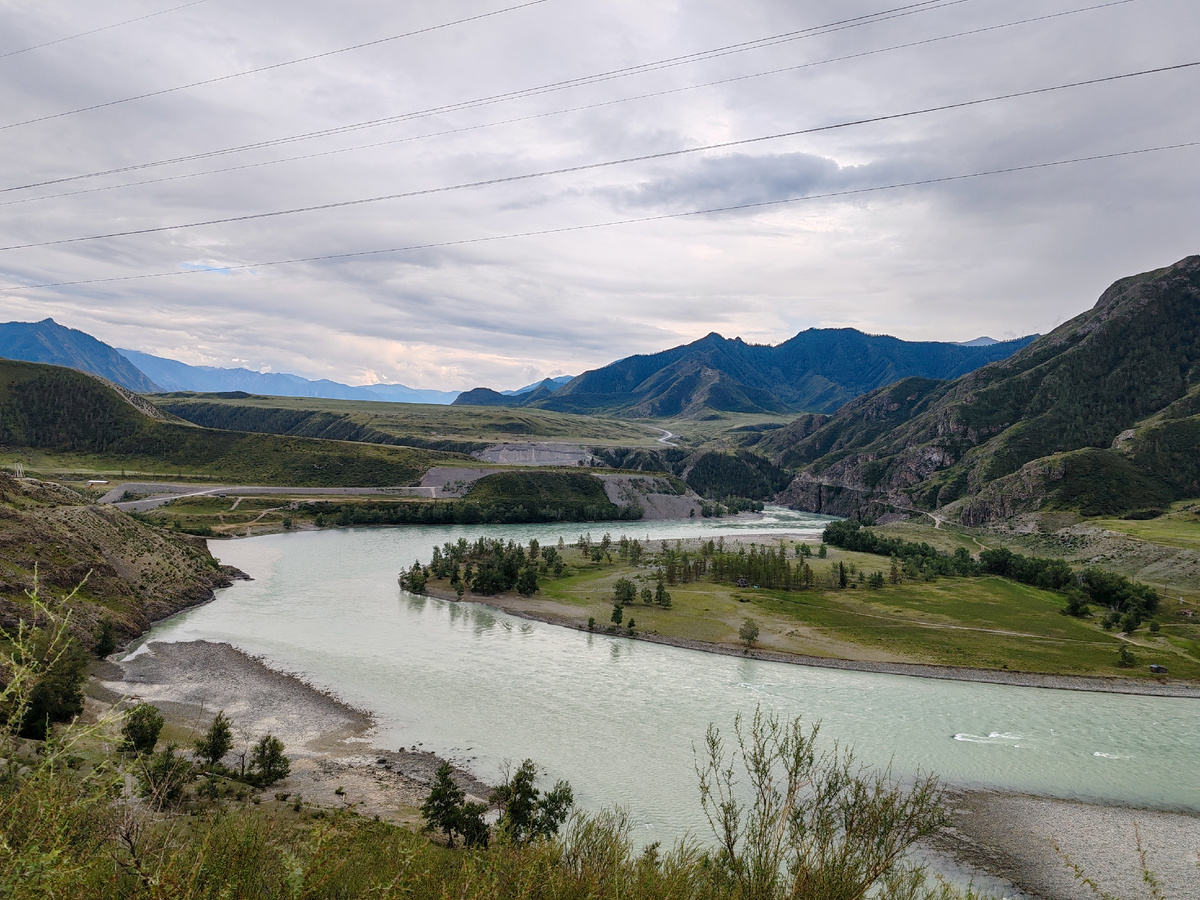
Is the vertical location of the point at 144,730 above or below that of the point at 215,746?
above

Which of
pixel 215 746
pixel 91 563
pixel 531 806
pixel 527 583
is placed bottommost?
pixel 215 746

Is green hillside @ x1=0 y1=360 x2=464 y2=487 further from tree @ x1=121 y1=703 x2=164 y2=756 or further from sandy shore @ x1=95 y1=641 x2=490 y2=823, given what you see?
tree @ x1=121 y1=703 x2=164 y2=756

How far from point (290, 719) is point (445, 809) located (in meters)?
16.9

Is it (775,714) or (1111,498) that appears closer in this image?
(775,714)

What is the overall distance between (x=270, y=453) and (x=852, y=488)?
14979 cm

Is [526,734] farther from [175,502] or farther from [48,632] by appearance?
[175,502]

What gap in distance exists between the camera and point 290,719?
35.6m

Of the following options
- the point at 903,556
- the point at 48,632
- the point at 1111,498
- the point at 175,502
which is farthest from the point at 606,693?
the point at 1111,498

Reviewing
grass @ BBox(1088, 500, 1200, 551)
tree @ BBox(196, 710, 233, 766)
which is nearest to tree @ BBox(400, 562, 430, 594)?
tree @ BBox(196, 710, 233, 766)

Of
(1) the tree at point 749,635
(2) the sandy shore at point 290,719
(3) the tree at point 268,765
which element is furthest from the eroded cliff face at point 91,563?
(1) the tree at point 749,635

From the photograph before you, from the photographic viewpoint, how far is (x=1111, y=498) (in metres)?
109

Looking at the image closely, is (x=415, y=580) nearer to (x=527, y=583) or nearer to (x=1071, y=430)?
(x=527, y=583)

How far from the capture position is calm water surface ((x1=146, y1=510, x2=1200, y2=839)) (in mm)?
31547

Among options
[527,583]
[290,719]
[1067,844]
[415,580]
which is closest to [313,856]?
[1067,844]
